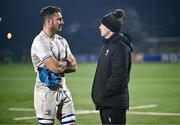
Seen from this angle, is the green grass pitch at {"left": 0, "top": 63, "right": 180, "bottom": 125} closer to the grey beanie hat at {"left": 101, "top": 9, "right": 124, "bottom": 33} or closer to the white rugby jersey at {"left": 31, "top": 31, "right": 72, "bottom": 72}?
the white rugby jersey at {"left": 31, "top": 31, "right": 72, "bottom": 72}

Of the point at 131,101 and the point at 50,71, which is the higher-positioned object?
the point at 50,71

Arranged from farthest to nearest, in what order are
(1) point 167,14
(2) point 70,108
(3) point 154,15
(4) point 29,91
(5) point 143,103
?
(1) point 167,14 < (3) point 154,15 < (4) point 29,91 < (5) point 143,103 < (2) point 70,108

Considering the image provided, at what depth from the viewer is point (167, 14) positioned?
43.7m

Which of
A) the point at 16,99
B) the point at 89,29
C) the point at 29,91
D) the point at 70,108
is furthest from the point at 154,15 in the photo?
the point at 70,108

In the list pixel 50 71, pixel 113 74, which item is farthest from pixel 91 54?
pixel 113 74

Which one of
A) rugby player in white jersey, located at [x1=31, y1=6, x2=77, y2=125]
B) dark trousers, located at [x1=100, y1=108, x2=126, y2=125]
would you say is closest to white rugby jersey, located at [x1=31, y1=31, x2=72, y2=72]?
rugby player in white jersey, located at [x1=31, y1=6, x2=77, y2=125]

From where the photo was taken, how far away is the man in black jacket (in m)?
6.08

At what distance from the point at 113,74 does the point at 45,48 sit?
0.98 m

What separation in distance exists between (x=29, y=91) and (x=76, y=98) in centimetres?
301

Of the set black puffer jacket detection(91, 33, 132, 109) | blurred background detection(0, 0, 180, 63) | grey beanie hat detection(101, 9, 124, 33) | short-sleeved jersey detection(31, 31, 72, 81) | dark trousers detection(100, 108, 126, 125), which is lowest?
dark trousers detection(100, 108, 126, 125)

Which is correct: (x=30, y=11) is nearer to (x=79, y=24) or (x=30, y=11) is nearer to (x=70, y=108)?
(x=79, y=24)

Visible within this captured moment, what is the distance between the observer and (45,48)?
629 centimetres

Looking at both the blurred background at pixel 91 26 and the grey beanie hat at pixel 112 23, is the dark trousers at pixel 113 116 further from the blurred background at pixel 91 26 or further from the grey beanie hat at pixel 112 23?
the blurred background at pixel 91 26

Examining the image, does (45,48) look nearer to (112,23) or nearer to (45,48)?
(45,48)
